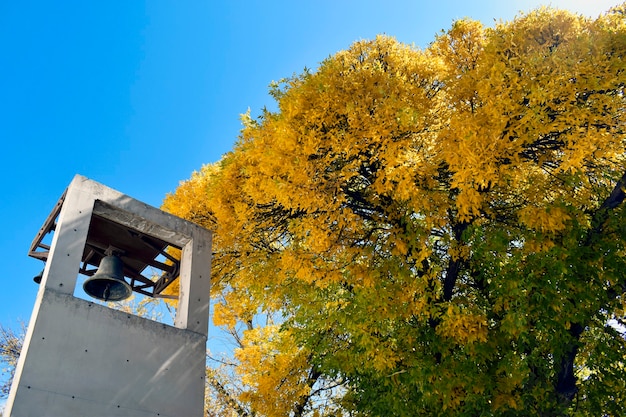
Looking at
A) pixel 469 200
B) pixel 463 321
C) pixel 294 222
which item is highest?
pixel 294 222

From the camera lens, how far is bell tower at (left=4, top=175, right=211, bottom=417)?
146 inches

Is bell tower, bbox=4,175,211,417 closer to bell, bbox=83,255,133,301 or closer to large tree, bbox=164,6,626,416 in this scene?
bell, bbox=83,255,133,301

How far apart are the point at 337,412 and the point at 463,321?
413 cm

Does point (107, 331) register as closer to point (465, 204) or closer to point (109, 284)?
point (109, 284)

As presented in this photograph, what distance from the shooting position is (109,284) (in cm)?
521

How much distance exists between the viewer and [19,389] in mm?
3492

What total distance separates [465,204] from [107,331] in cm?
410

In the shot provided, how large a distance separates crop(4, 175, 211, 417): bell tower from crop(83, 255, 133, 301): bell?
11mm

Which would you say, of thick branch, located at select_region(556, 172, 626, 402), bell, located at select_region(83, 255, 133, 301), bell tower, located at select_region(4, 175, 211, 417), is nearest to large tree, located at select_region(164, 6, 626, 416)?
thick branch, located at select_region(556, 172, 626, 402)

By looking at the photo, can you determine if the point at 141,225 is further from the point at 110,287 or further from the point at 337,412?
the point at 337,412

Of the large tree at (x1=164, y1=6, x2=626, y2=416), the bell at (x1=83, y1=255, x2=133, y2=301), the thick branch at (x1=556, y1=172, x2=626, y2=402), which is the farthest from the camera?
the thick branch at (x1=556, y1=172, x2=626, y2=402)

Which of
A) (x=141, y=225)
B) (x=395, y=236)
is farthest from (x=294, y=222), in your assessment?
(x=141, y=225)

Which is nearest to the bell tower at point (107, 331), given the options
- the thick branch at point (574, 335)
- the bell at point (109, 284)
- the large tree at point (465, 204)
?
the bell at point (109, 284)

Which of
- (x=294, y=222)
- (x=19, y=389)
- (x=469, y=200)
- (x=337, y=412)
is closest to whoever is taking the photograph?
(x=19, y=389)
